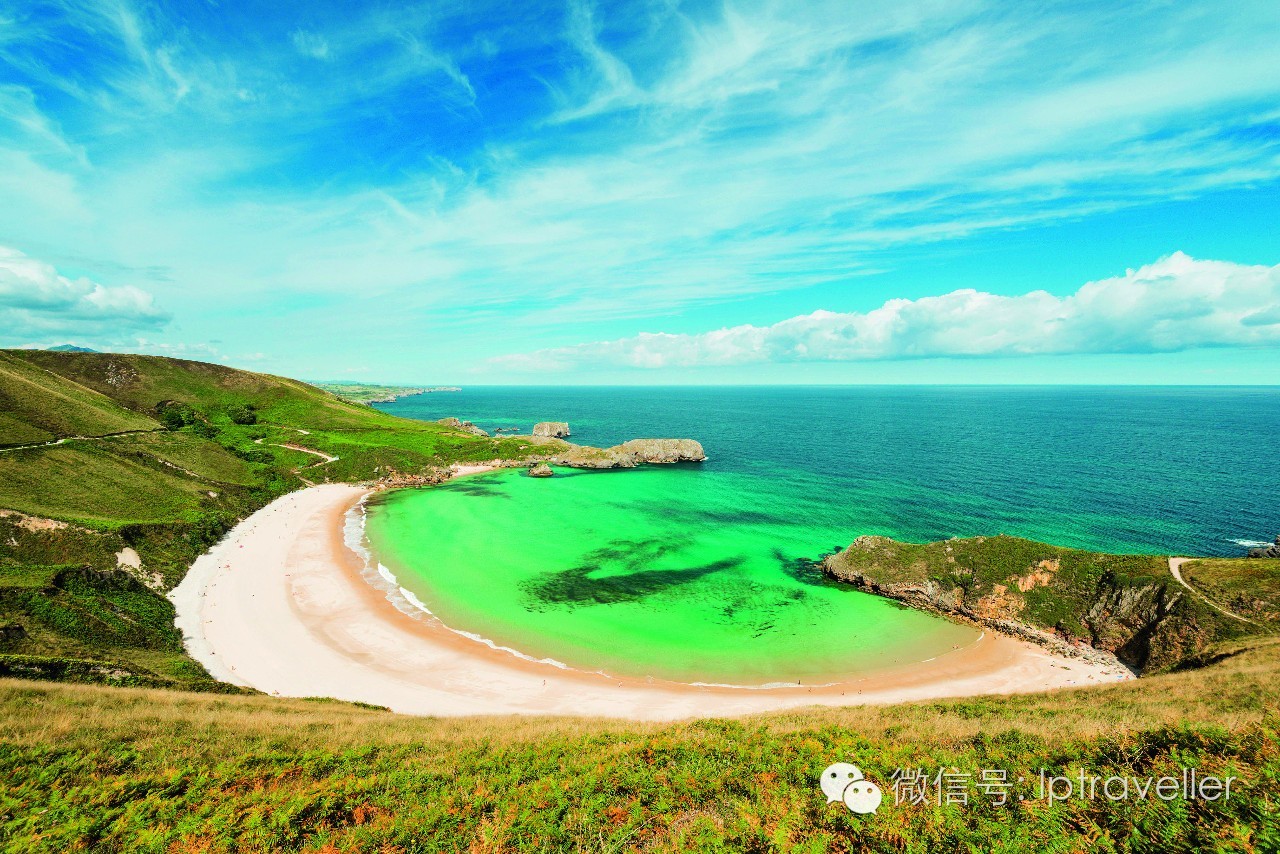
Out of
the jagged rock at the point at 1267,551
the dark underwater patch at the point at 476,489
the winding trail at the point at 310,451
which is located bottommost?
the jagged rock at the point at 1267,551

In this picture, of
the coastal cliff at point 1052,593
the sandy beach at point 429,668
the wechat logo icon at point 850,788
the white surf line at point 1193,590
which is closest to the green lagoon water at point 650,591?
the sandy beach at point 429,668

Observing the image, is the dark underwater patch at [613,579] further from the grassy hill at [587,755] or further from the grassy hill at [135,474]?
the grassy hill at [135,474]

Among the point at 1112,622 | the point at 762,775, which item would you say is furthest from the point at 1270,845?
the point at 1112,622

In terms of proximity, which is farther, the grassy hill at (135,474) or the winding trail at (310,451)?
the winding trail at (310,451)

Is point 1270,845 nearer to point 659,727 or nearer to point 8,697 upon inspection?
point 659,727

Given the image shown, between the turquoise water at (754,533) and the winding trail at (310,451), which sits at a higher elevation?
the winding trail at (310,451)

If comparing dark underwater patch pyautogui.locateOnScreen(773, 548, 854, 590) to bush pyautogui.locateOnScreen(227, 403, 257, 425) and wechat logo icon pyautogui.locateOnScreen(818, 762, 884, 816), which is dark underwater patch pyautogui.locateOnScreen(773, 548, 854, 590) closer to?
wechat logo icon pyautogui.locateOnScreen(818, 762, 884, 816)
